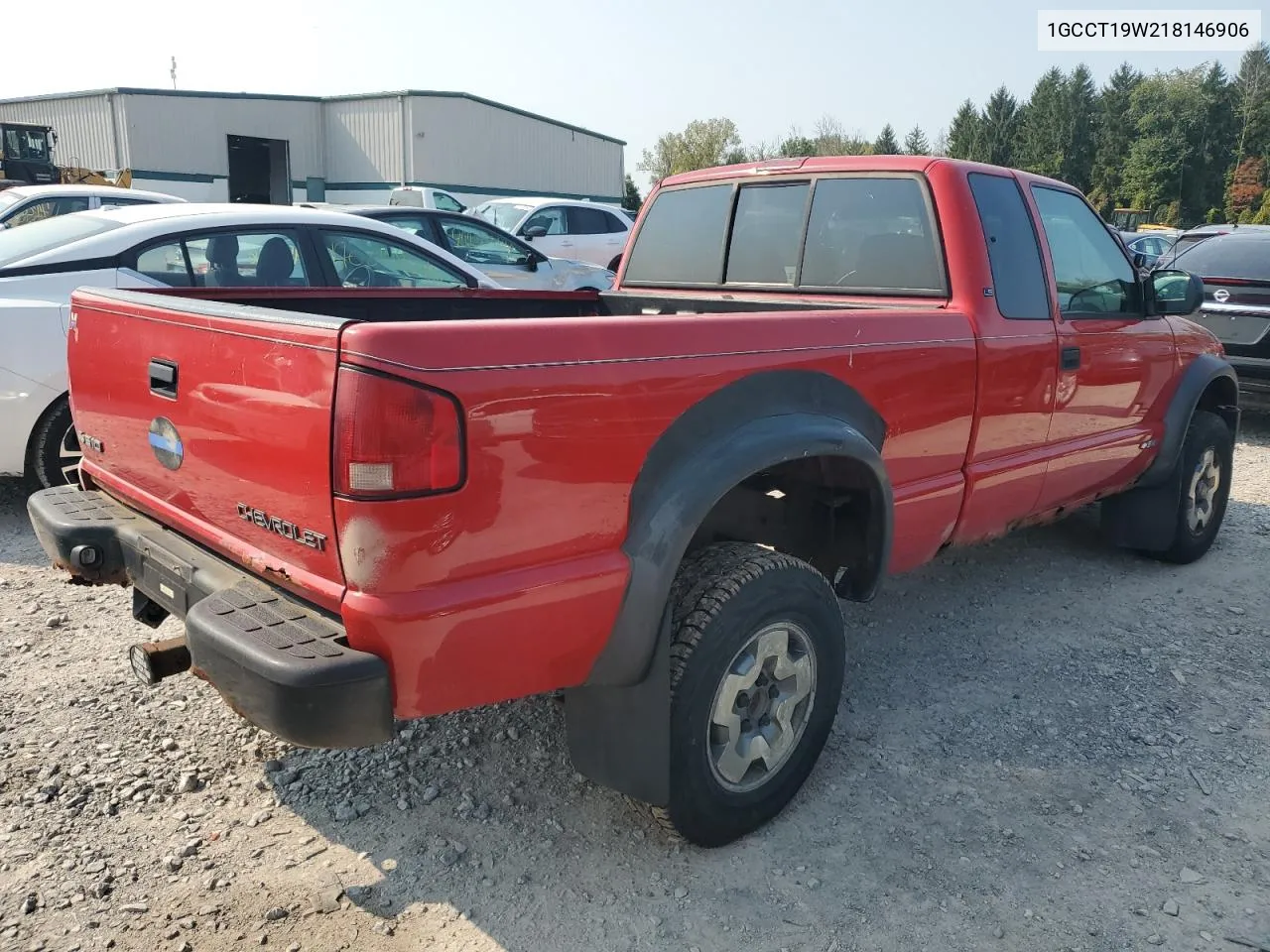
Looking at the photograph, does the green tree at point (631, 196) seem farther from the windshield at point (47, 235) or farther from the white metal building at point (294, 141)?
the windshield at point (47, 235)

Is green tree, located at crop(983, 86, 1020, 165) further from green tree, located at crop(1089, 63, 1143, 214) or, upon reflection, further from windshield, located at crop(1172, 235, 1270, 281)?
windshield, located at crop(1172, 235, 1270, 281)

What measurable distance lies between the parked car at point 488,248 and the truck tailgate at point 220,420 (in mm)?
6962

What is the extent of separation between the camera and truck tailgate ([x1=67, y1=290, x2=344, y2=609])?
2135mm

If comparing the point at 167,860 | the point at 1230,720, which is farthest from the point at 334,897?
the point at 1230,720

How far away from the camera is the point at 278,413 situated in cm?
221

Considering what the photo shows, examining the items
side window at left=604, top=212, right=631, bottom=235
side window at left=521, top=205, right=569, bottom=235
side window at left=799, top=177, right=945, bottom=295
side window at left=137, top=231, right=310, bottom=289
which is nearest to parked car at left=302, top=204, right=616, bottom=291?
side window at left=521, top=205, right=569, bottom=235

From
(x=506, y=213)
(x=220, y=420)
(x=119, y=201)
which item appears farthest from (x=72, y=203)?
(x=220, y=420)

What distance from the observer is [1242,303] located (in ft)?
26.9

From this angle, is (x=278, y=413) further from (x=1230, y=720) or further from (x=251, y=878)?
(x=1230, y=720)

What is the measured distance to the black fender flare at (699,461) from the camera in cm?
242

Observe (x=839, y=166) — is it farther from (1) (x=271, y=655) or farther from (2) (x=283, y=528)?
(1) (x=271, y=655)

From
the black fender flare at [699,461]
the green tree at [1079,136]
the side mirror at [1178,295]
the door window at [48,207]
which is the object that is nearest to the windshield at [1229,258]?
the side mirror at [1178,295]

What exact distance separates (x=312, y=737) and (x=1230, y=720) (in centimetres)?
322

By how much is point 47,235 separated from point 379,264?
1769 mm
